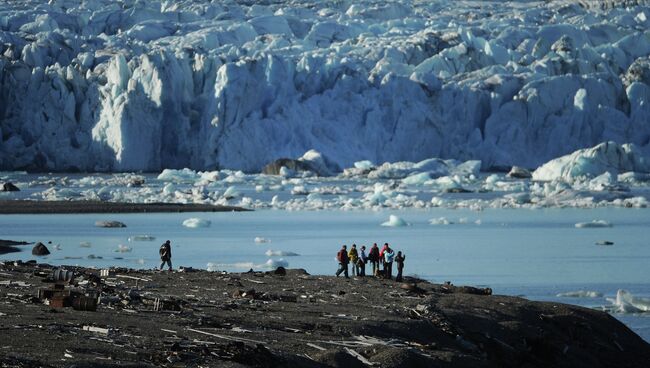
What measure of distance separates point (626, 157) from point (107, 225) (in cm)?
1749

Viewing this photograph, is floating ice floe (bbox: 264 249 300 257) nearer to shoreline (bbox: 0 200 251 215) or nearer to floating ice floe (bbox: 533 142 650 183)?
shoreline (bbox: 0 200 251 215)

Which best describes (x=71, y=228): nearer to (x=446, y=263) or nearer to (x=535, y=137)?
(x=446, y=263)

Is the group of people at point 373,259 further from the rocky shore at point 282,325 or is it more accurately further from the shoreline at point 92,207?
the shoreline at point 92,207

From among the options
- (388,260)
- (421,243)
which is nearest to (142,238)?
(421,243)

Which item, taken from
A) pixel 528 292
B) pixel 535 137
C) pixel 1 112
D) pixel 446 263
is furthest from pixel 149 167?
pixel 528 292

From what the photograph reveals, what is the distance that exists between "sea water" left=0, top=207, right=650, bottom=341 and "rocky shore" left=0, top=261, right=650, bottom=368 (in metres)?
1.38

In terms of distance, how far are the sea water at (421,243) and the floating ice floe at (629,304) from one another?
13 centimetres

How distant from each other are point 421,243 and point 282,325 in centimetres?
1185

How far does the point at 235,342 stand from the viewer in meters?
7.38

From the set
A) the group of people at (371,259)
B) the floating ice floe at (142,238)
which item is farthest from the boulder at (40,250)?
the group of people at (371,259)

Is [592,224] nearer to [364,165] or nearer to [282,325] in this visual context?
[364,165]

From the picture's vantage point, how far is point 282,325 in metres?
8.49

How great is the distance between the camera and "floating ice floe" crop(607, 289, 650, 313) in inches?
463

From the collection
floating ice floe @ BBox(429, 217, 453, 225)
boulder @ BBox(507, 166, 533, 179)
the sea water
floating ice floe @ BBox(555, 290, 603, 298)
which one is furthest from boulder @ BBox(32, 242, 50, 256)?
boulder @ BBox(507, 166, 533, 179)
